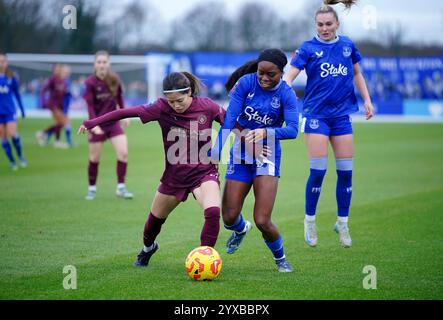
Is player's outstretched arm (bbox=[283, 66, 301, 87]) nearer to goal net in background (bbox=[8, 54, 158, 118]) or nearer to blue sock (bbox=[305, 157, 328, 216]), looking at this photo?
blue sock (bbox=[305, 157, 328, 216])

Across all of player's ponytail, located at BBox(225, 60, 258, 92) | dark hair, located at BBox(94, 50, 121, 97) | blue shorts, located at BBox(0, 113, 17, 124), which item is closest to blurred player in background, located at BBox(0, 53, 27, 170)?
blue shorts, located at BBox(0, 113, 17, 124)

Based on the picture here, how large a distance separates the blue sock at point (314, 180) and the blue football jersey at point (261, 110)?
1229mm

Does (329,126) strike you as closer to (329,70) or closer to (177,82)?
(329,70)

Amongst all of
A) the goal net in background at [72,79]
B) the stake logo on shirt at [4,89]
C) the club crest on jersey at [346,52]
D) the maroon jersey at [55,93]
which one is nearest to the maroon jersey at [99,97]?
the stake logo on shirt at [4,89]

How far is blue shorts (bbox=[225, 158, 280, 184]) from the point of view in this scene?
759 centimetres

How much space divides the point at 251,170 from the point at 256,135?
1.71 feet

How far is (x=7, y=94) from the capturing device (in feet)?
59.7

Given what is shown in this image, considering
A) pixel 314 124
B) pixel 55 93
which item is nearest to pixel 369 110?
pixel 314 124

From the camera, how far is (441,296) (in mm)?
6598

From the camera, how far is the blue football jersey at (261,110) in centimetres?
744

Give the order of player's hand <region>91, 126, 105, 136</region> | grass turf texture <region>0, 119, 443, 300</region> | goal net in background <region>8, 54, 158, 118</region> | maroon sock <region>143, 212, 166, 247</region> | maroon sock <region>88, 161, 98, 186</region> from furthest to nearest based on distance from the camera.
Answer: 1. goal net in background <region>8, 54, 158, 118</region>
2. maroon sock <region>88, 161, 98, 186</region>
3. player's hand <region>91, 126, 105, 136</region>
4. maroon sock <region>143, 212, 166, 247</region>
5. grass turf texture <region>0, 119, 443, 300</region>

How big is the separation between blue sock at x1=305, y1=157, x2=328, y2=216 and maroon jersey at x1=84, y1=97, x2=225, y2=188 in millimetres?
1642

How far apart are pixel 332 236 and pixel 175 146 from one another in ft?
10.5

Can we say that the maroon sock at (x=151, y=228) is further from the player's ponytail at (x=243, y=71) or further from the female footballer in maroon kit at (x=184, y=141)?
the player's ponytail at (x=243, y=71)
